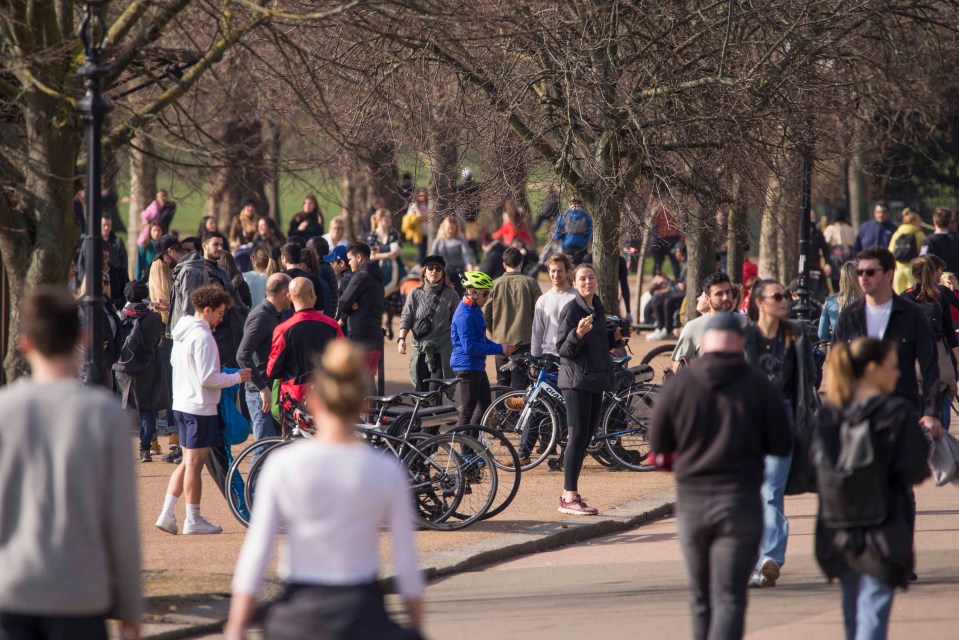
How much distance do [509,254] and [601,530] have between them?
4.99 m

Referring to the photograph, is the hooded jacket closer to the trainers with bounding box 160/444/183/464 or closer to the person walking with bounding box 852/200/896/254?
the trainers with bounding box 160/444/183/464

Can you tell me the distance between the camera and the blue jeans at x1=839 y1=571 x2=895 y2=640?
5.52 meters

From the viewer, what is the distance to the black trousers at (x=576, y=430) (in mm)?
9945

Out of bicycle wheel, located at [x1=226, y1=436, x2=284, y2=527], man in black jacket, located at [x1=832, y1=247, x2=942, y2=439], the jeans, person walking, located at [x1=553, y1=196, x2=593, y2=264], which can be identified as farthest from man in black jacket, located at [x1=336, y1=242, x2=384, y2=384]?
the jeans

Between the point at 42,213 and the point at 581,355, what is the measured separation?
4087mm

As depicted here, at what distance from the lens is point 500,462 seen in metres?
10.4

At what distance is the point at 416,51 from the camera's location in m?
12.4

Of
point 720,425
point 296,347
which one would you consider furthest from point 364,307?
point 720,425

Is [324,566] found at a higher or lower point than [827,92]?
lower

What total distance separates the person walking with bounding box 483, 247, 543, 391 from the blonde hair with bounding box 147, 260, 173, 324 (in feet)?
10.3

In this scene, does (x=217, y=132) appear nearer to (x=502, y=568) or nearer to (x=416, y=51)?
(x=416, y=51)

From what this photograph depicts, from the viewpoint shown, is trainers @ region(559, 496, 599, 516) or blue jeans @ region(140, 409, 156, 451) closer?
trainers @ region(559, 496, 599, 516)

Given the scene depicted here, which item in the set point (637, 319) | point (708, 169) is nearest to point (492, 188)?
→ point (708, 169)

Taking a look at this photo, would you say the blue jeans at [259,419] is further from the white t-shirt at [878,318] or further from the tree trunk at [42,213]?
the white t-shirt at [878,318]
